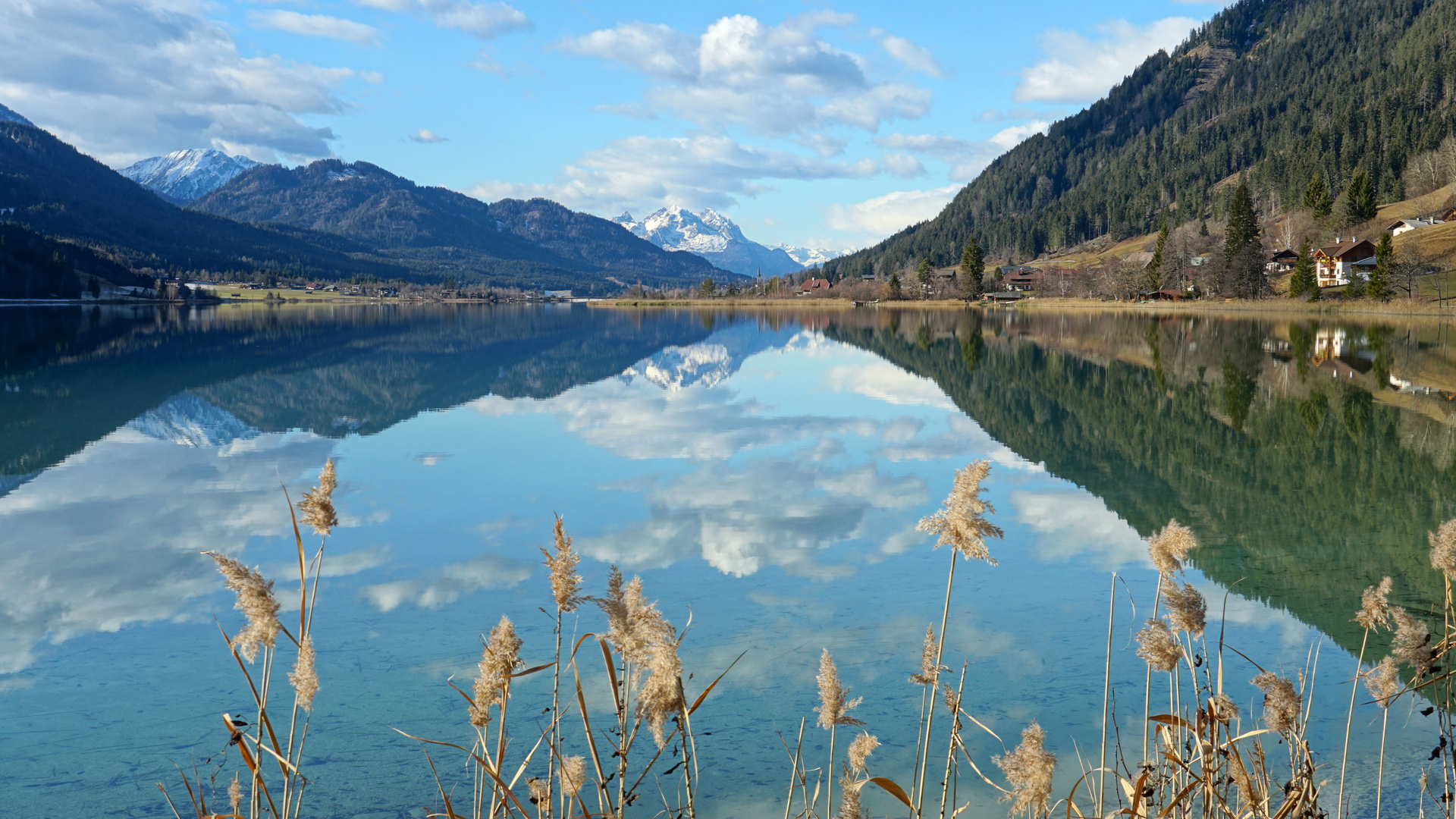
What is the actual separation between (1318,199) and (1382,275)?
143 feet

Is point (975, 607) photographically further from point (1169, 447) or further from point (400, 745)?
point (1169, 447)

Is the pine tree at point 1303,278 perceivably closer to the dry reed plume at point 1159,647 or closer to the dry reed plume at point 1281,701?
the dry reed plume at point 1281,701

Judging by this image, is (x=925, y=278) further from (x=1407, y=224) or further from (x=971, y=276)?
(x=1407, y=224)

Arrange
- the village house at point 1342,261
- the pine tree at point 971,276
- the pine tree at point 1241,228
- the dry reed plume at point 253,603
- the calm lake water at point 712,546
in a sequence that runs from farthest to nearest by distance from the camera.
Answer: the pine tree at point 971,276
the pine tree at point 1241,228
the village house at point 1342,261
the calm lake water at point 712,546
the dry reed plume at point 253,603

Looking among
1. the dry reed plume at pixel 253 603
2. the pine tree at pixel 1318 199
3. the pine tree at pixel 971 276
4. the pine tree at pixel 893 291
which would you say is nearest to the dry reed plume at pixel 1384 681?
the dry reed plume at pixel 253 603

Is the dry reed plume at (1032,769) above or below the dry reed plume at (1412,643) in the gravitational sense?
below

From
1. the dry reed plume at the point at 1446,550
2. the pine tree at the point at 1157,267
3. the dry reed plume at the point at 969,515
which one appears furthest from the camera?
the pine tree at the point at 1157,267

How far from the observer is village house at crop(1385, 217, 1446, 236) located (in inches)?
3694

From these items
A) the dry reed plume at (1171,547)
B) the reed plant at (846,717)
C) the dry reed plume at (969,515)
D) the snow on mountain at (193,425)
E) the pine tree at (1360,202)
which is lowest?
the snow on mountain at (193,425)

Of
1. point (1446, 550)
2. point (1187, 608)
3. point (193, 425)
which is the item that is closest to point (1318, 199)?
point (193, 425)

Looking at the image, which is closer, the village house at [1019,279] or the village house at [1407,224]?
the village house at [1407,224]

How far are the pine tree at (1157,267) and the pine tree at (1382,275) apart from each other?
34082 mm

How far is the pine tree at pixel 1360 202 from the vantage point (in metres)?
100

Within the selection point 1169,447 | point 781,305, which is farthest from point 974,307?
point 1169,447
